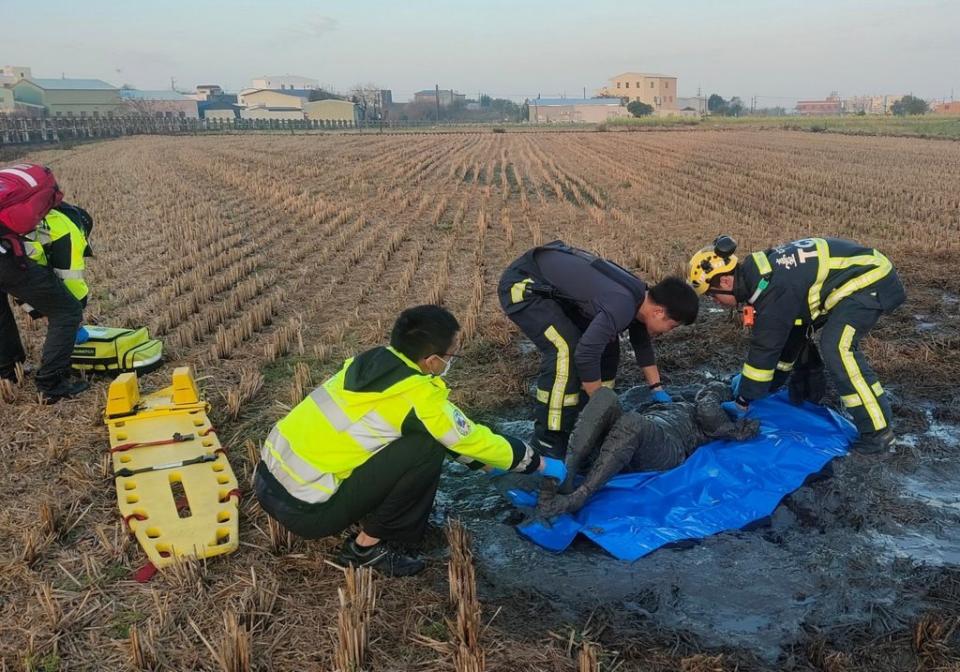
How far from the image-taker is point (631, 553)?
11.7 ft

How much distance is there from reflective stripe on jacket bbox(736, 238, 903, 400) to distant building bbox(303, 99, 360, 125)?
80076mm

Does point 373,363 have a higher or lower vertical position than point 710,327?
higher

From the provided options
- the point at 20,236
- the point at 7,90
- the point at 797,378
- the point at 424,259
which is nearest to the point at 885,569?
the point at 797,378

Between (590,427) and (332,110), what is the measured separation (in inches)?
3225

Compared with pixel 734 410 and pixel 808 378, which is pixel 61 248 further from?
pixel 808 378

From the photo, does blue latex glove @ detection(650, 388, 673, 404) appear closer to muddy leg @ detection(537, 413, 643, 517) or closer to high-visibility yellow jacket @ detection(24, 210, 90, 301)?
muddy leg @ detection(537, 413, 643, 517)

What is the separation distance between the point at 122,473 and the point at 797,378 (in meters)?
4.69

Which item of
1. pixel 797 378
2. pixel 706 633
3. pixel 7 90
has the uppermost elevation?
pixel 7 90

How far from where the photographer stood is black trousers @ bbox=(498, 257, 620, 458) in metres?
4.49

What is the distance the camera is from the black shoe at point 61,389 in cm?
525

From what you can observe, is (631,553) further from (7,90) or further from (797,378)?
(7,90)

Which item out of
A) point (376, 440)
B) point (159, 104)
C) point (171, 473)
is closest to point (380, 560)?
point (376, 440)

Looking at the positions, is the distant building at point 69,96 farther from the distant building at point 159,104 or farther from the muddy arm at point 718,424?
the muddy arm at point 718,424

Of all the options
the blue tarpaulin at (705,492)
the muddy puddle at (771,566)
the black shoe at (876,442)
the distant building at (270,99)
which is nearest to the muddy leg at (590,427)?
the blue tarpaulin at (705,492)
